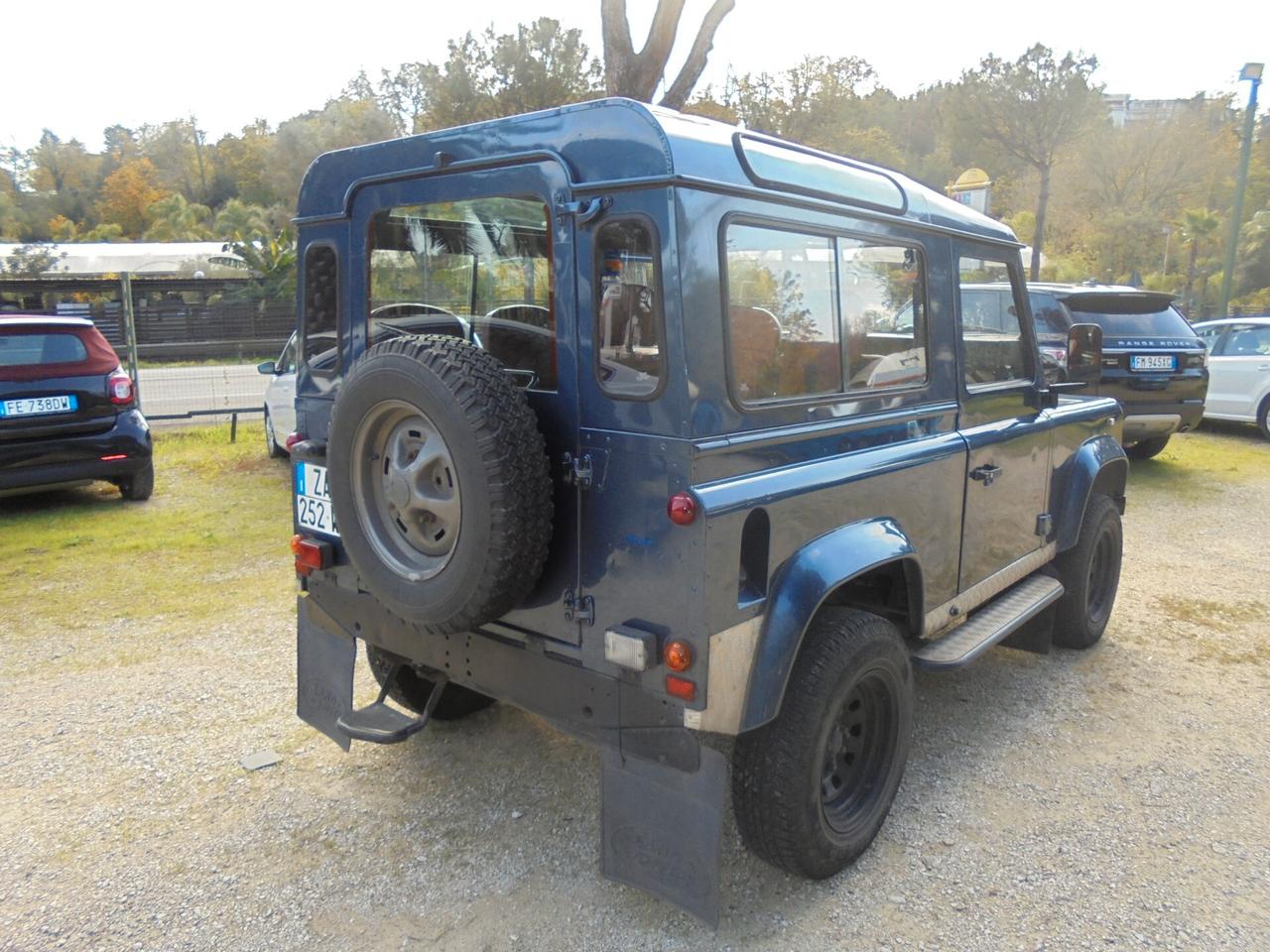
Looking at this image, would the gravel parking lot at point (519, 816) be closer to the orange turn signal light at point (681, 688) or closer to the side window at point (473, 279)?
the orange turn signal light at point (681, 688)

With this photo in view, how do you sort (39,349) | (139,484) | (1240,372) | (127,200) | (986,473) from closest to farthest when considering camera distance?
1. (986,473)
2. (39,349)
3. (139,484)
4. (1240,372)
5. (127,200)

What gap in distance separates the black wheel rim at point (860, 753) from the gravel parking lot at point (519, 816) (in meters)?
0.19

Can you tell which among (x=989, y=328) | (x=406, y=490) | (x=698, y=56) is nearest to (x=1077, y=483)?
(x=989, y=328)

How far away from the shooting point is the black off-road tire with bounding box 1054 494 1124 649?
15.1 ft

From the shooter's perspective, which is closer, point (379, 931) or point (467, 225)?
point (379, 931)

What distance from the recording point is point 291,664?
4.48 metres

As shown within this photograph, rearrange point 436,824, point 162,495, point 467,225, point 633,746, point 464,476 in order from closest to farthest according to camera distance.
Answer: point 464,476 → point 633,746 → point 467,225 → point 436,824 → point 162,495

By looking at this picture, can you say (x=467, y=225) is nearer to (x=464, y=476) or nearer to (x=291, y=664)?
(x=464, y=476)

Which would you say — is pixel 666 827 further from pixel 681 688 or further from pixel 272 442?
pixel 272 442

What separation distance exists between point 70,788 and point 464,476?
2.24m

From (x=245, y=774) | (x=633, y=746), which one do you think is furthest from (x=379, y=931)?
(x=245, y=774)

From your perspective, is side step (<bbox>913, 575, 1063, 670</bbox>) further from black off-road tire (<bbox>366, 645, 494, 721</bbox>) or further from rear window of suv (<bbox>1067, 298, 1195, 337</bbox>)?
rear window of suv (<bbox>1067, 298, 1195, 337</bbox>)

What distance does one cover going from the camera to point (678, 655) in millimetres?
2375

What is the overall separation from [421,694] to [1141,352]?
312 inches
